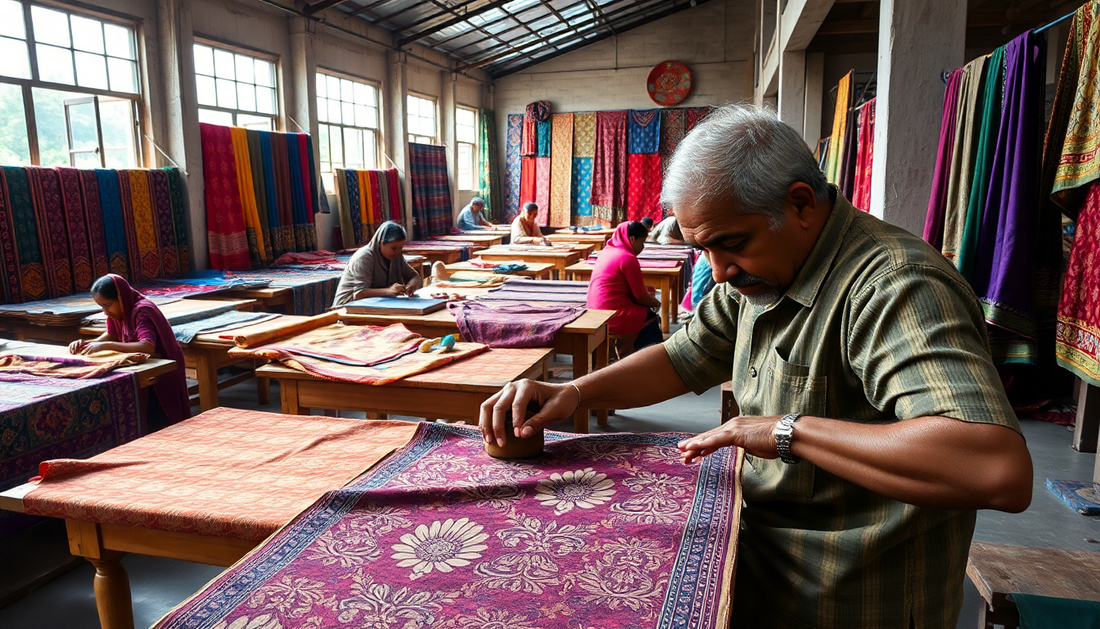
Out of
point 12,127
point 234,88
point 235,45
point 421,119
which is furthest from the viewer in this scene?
point 421,119

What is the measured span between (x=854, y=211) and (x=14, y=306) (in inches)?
213

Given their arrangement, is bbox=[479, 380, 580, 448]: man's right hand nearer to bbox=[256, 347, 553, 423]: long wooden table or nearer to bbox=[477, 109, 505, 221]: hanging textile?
bbox=[256, 347, 553, 423]: long wooden table

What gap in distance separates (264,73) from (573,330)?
5.87 m

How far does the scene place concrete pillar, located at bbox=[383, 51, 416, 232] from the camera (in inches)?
395

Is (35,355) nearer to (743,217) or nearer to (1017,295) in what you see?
(743,217)

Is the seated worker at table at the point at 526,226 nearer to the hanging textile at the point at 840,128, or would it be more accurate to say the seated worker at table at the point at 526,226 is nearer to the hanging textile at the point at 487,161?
the hanging textile at the point at 840,128

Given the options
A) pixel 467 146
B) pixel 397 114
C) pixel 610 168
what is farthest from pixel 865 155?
pixel 467 146

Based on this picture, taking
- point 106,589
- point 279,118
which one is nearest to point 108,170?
point 279,118

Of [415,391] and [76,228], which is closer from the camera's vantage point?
[415,391]

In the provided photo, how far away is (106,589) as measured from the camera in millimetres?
1541

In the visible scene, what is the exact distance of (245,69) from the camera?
733 cm

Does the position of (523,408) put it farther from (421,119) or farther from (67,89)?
(421,119)

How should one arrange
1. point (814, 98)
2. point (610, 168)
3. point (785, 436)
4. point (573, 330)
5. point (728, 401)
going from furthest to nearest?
point (610, 168)
point (814, 98)
point (573, 330)
point (728, 401)
point (785, 436)

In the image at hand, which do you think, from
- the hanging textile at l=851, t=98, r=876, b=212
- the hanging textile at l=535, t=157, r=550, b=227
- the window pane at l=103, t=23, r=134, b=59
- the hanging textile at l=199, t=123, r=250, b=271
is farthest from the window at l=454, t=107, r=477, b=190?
the hanging textile at l=851, t=98, r=876, b=212
